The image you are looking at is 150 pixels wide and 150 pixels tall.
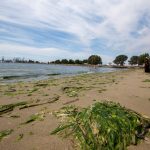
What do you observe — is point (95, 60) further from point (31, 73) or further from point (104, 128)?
point (104, 128)

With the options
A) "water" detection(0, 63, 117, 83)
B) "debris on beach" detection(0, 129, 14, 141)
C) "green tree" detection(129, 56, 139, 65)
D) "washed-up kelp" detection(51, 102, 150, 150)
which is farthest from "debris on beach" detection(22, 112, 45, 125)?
"green tree" detection(129, 56, 139, 65)

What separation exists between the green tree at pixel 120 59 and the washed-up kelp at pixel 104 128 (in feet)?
508

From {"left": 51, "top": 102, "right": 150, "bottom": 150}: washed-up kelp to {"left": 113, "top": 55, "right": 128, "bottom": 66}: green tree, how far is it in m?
155

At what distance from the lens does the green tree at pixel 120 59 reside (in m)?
155

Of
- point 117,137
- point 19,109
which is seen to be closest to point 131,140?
point 117,137

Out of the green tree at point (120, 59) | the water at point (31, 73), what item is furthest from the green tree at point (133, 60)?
the water at point (31, 73)

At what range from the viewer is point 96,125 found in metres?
3.99

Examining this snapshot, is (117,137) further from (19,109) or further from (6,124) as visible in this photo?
(19,109)

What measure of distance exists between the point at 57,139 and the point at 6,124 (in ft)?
5.55

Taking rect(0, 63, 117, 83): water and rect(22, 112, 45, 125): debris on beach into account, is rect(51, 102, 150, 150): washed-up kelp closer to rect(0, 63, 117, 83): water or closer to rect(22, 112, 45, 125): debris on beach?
rect(22, 112, 45, 125): debris on beach

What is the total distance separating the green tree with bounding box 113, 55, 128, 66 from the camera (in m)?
155

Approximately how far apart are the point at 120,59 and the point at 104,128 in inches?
6164

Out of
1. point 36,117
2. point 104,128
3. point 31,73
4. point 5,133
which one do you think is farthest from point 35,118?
point 31,73

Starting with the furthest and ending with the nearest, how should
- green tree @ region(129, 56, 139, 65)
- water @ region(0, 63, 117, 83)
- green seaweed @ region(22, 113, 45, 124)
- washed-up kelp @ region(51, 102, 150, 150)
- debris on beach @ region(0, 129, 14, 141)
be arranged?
green tree @ region(129, 56, 139, 65)
water @ region(0, 63, 117, 83)
green seaweed @ region(22, 113, 45, 124)
debris on beach @ region(0, 129, 14, 141)
washed-up kelp @ region(51, 102, 150, 150)
